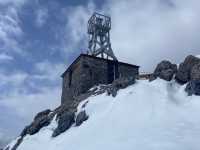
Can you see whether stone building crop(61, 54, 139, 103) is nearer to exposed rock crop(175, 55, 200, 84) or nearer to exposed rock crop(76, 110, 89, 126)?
exposed rock crop(76, 110, 89, 126)

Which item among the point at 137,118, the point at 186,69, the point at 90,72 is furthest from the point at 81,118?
the point at 90,72

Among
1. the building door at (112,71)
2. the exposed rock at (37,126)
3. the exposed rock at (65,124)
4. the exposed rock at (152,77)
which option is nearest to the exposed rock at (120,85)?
the exposed rock at (152,77)

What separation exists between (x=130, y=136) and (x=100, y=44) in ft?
78.4

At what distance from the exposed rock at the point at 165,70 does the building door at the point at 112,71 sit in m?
10.2

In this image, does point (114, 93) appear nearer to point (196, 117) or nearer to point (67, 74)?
point (196, 117)

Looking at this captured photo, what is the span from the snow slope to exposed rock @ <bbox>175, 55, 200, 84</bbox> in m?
0.59

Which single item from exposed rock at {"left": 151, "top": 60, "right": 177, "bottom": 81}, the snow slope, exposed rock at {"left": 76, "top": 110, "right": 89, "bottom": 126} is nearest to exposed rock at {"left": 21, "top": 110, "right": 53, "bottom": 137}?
the snow slope

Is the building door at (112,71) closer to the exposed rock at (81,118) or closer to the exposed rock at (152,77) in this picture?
the exposed rock at (152,77)

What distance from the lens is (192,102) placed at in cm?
1906

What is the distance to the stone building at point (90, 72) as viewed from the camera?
3225 cm

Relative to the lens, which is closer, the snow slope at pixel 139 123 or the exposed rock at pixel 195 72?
the snow slope at pixel 139 123

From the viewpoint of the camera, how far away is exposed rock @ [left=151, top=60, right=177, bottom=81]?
23.0 metres

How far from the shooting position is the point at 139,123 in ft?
58.4

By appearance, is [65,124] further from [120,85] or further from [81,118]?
[120,85]
